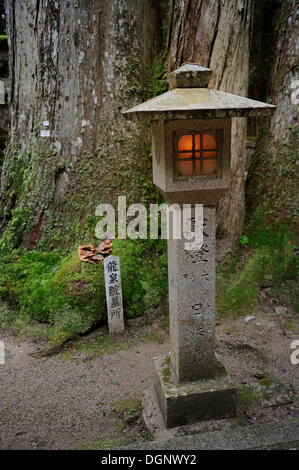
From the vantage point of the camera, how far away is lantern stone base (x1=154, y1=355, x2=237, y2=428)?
3393 millimetres

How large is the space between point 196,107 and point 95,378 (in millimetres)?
3321

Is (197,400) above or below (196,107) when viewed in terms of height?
below

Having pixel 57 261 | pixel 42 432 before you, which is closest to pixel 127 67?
pixel 57 261

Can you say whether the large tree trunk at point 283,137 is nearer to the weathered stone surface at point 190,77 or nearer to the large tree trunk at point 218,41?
the large tree trunk at point 218,41

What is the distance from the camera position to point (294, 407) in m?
3.77

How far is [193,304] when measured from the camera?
11.1 ft

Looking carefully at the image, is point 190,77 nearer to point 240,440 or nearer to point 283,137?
point 240,440

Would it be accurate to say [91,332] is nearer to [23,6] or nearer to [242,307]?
[242,307]

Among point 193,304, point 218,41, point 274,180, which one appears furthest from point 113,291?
point 218,41

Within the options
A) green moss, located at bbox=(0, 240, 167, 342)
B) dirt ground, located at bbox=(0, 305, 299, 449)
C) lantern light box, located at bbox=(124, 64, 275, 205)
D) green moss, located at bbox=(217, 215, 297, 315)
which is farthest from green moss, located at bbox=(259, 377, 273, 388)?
lantern light box, located at bbox=(124, 64, 275, 205)

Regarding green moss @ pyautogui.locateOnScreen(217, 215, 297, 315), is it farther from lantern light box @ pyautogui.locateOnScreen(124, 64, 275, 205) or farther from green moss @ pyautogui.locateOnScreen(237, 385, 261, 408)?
lantern light box @ pyautogui.locateOnScreen(124, 64, 275, 205)

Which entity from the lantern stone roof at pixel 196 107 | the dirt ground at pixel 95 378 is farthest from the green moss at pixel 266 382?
the lantern stone roof at pixel 196 107

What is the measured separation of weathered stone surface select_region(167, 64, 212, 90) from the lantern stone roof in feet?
0.43

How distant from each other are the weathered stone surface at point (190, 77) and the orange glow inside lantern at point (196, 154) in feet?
1.35
